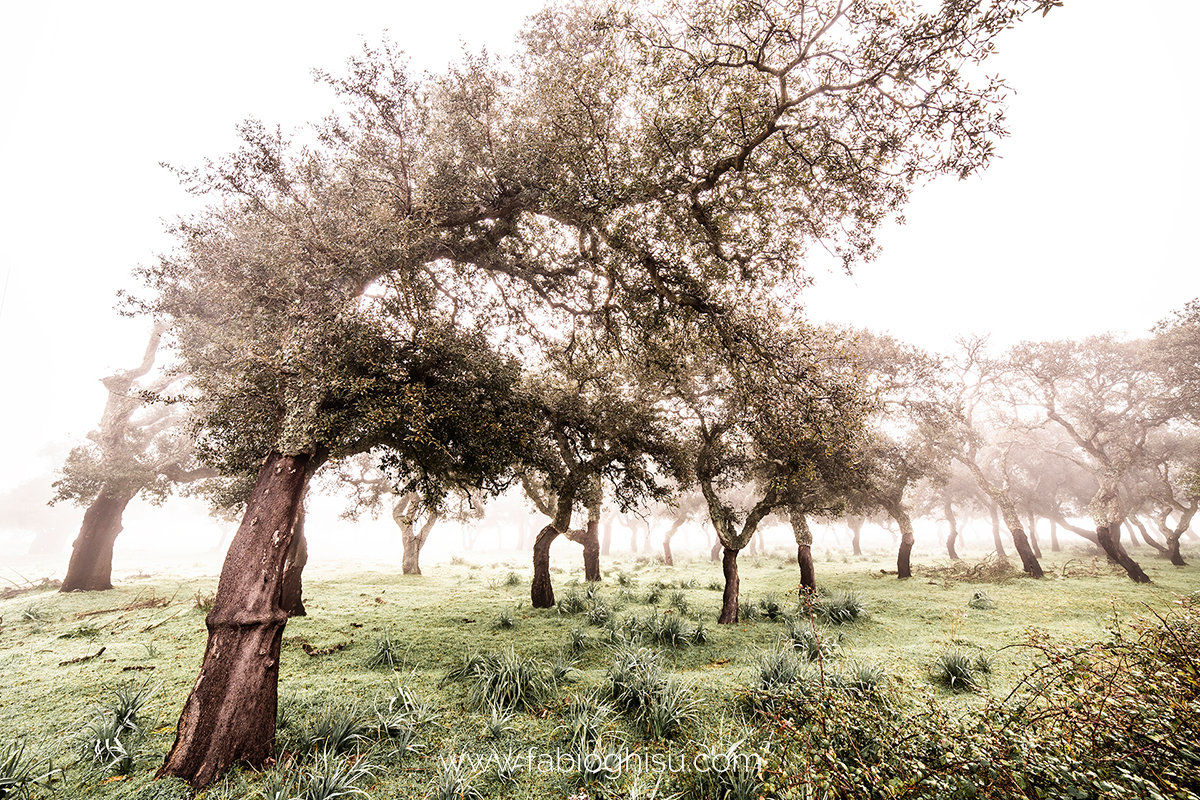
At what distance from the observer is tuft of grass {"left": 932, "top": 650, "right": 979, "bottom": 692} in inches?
277

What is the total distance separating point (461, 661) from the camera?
843 centimetres

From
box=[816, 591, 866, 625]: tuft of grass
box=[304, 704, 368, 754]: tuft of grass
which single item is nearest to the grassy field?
box=[304, 704, 368, 754]: tuft of grass

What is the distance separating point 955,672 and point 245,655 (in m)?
11.3

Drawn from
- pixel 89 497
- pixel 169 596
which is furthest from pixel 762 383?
pixel 89 497

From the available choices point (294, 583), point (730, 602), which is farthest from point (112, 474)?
point (730, 602)

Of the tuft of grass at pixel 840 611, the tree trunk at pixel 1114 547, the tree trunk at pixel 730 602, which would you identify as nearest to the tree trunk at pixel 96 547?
the tree trunk at pixel 730 602

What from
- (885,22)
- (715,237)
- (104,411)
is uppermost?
(885,22)

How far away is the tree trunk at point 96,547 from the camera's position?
17453 mm

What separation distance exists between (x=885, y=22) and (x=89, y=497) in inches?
1112

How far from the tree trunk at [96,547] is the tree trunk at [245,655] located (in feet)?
56.0

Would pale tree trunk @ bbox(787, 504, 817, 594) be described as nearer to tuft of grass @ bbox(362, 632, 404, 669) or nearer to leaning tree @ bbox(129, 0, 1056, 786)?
leaning tree @ bbox(129, 0, 1056, 786)

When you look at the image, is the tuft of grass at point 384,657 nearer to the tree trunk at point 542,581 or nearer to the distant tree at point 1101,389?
the tree trunk at point 542,581

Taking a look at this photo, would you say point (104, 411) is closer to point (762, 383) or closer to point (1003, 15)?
point (762, 383)

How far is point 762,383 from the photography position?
9.26 metres
